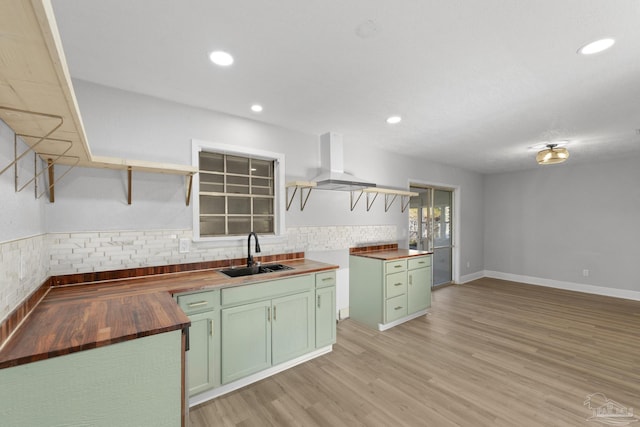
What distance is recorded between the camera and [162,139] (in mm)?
2447

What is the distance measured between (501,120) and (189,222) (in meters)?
3.44

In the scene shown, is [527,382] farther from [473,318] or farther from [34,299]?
[34,299]

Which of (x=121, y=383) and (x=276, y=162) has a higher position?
(x=276, y=162)

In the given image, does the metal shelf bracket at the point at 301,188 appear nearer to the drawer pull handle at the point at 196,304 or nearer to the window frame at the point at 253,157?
the window frame at the point at 253,157

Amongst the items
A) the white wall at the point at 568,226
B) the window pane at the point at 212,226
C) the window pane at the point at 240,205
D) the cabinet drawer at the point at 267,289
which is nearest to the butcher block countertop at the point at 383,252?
the cabinet drawer at the point at 267,289

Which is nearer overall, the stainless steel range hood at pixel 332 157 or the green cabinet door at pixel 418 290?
the stainless steel range hood at pixel 332 157

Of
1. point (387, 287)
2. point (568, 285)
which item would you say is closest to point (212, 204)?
point (387, 287)

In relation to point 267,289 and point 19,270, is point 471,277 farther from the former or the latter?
point 19,270

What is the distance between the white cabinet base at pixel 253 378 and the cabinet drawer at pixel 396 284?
3.45ft

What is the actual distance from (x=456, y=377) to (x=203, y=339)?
2158 mm

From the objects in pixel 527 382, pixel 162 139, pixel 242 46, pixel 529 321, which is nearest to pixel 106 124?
pixel 162 139

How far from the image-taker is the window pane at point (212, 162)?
286 centimetres

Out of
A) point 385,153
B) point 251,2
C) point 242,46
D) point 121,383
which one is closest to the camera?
point 121,383

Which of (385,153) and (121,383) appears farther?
(385,153)
